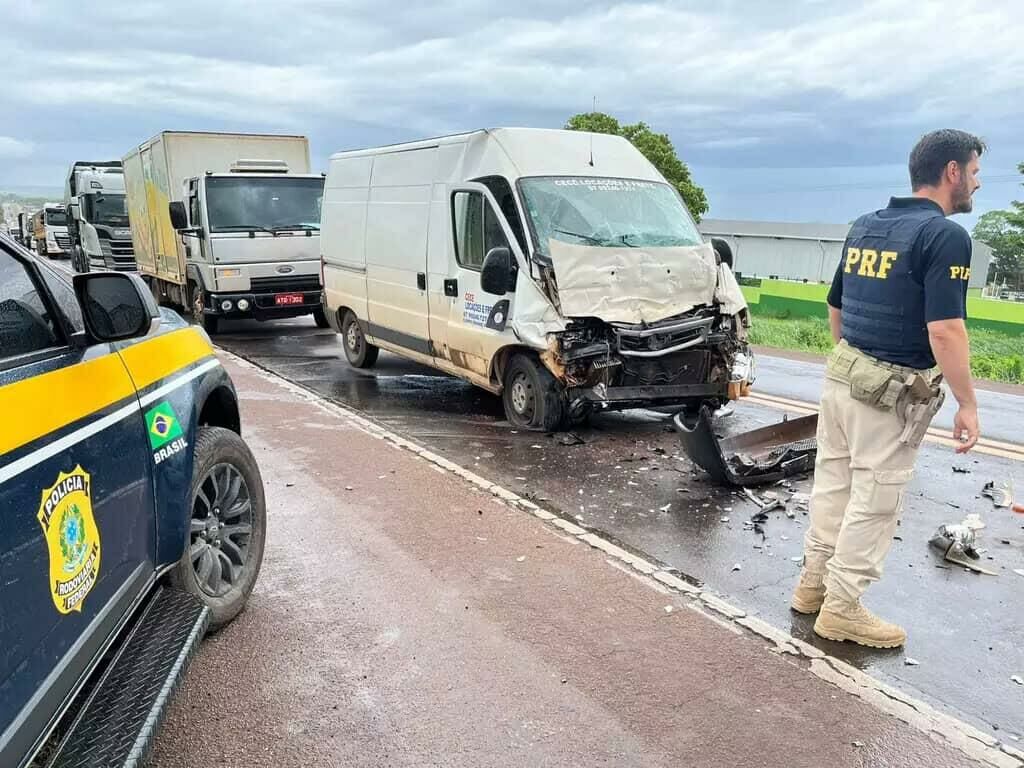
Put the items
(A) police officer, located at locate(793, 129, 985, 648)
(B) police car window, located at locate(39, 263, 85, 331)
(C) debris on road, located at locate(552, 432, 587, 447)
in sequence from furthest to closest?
(C) debris on road, located at locate(552, 432, 587, 447), (A) police officer, located at locate(793, 129, 985, 648), (B) police car window, located at locate(39, 263, 85, 331)

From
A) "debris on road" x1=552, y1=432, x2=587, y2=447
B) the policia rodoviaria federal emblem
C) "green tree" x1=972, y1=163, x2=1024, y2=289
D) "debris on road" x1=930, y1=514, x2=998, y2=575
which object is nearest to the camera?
the policia rodoviaria federal emblem

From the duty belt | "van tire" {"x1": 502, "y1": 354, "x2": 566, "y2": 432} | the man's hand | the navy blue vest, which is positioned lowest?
"van tire" {"x1": 502, "y1": 354, "x2": 566, "y2": 432}

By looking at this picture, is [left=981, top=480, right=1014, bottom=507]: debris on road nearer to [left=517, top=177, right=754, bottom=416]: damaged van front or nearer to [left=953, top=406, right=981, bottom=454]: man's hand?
[left=517, top=177, right=754, bottom=416]: damaged van front

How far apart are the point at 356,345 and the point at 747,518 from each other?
646 centimetres

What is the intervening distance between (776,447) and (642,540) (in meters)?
2.20

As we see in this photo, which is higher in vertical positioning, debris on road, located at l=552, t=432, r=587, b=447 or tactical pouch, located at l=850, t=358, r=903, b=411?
tactical pouch, located at l=850, t=358, r=903, b=411

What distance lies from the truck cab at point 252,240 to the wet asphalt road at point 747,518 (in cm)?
457

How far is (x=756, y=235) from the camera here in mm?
67688

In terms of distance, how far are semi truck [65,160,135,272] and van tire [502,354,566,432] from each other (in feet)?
55.7

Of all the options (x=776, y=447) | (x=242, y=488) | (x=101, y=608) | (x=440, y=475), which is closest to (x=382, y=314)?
(x=440, y=475)

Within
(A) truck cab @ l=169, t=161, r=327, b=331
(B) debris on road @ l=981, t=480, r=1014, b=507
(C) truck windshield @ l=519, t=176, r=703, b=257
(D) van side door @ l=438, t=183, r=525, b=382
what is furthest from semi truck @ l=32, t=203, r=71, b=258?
(B) debris on road @ l=981, t=480, r=1014, b=507

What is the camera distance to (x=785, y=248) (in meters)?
61.4

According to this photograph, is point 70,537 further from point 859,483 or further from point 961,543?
point 961,543

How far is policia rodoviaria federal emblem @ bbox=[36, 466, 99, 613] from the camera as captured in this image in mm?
2084
